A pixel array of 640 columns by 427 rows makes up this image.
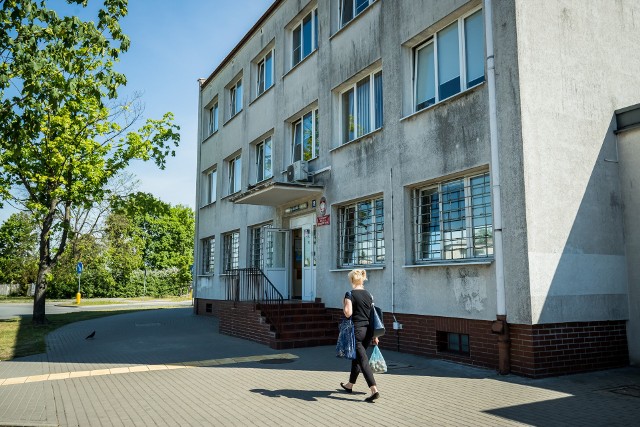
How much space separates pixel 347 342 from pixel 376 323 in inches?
18.2

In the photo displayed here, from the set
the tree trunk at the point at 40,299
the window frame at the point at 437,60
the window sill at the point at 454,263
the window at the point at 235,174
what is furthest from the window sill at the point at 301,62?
the tree trunk at the point at 40,299

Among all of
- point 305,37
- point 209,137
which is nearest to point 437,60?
point 305,37

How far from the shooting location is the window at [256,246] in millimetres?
18703

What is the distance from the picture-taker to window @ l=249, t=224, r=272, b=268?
61.4ft

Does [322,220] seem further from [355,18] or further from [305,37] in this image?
[305,37]

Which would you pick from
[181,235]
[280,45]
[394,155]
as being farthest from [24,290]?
[394,155]

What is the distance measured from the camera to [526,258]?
8.48m

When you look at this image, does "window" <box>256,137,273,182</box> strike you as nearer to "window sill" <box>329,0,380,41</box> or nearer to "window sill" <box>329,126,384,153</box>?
"window sill" <box>329,126,384,153</box>

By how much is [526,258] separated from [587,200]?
1.82m

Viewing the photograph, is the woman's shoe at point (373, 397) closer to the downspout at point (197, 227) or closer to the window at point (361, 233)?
the window at point (361, 233)

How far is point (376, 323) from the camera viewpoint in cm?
725

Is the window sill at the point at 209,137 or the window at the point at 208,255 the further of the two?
the window at the point at 208,255

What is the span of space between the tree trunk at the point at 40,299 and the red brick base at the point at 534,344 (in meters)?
14.4

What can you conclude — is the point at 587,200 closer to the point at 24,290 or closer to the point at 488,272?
the point at 488,272
